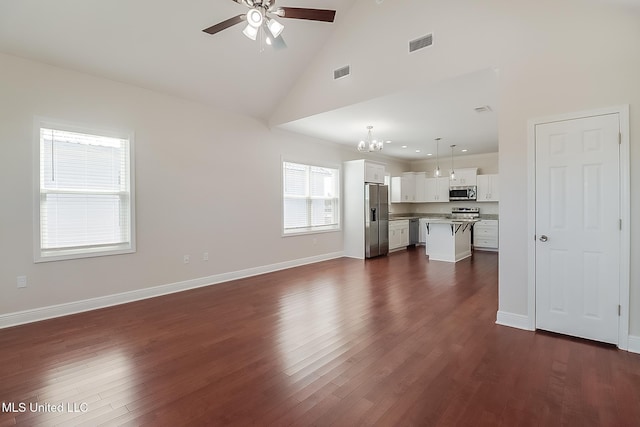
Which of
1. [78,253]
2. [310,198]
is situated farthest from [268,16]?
[310,198]

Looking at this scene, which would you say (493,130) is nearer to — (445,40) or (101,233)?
(445,40)

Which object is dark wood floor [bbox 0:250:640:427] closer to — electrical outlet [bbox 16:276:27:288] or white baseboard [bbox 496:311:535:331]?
white baseboard [bbox 496:311:535:331]

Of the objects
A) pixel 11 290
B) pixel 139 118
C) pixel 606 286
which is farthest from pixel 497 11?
pixel 11 290

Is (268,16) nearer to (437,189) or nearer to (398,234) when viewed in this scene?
Answer: (398,234)

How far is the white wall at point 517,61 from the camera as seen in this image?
2.67 meters

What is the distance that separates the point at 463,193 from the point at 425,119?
14.3 feet

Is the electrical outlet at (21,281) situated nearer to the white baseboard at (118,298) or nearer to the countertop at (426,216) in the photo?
the white baseboard at (118,298)

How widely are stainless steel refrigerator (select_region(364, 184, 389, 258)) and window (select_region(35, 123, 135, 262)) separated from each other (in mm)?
4890

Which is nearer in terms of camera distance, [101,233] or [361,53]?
[101,233]

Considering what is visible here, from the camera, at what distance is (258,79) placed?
4.91 m

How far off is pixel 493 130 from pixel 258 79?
465cm

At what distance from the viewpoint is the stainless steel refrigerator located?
24.1ft

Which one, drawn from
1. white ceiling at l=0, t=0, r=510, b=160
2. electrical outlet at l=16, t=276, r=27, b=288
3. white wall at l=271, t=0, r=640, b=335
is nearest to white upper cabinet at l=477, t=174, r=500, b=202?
white ceiling at l=0, t=0, r=510, b=160

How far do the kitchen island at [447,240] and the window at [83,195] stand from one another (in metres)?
6.01
